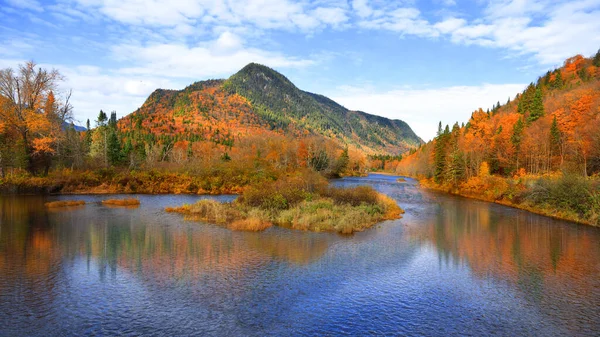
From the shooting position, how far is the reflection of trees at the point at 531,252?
46.3 ft

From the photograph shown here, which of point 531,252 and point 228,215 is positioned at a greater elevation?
point 228,215

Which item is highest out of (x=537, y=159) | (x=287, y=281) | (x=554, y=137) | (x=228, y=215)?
(x=554, y=137)

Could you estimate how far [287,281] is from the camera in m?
14.6

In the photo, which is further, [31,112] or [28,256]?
[31,112]

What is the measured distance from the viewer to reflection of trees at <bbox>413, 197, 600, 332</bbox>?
14102 mm

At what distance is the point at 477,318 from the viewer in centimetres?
1165

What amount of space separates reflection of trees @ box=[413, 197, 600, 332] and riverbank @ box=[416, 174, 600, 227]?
2.19 metres

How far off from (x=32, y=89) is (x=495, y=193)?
6380 cm

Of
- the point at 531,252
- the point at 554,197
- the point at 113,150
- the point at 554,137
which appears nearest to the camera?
the point at 531,252

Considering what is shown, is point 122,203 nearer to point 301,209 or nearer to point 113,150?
point 301,209

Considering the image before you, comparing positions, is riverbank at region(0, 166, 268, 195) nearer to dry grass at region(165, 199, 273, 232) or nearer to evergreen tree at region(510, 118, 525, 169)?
dry grass at region(165, 199, 273, 232)

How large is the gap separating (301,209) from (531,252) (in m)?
16.5

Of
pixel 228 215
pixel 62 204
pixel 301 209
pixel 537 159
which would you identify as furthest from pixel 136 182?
pixel 537 159

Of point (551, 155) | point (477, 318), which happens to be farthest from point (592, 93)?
point (477, 318)
